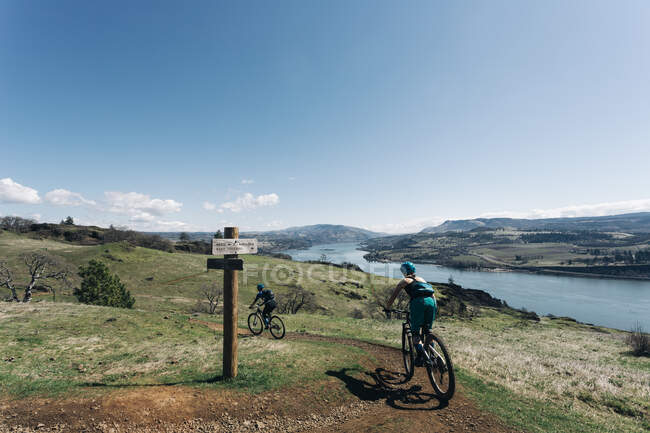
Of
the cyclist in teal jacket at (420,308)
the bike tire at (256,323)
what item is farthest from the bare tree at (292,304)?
the cyclist in teal jacket at (420,308)

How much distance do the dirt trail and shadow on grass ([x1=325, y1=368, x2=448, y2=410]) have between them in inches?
1.1

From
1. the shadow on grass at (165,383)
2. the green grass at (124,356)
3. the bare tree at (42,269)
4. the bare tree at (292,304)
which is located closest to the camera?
the shadow on grass at (165,383)

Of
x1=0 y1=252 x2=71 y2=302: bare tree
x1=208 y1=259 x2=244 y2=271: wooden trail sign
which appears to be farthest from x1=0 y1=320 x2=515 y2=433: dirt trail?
x1=0 y1=252 x2=71 y2=302: bare tree

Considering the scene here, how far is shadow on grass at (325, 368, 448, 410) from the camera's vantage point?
7.02 meters

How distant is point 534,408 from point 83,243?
15022 centimetres

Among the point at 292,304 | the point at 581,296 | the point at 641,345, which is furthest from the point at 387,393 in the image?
the point at 581,296

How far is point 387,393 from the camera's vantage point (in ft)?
25.2

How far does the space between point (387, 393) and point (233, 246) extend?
20.8 ft

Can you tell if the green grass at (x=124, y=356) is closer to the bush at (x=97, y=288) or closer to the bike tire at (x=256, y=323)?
the bike tire at (x=256, y=323)

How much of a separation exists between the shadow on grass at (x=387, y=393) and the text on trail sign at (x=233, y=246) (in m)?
4.81

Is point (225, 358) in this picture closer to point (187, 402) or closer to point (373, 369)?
point (187, 402)

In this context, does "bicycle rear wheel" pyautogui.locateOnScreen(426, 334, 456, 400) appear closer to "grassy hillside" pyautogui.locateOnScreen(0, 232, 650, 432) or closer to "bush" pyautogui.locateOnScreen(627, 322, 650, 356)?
"grassy hillside" pyautogui.locateOnScreen(0, 232, 650, 432)

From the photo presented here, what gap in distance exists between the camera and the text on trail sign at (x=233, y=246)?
7.78 meters

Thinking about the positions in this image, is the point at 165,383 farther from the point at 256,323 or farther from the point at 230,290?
the point at 256,323
